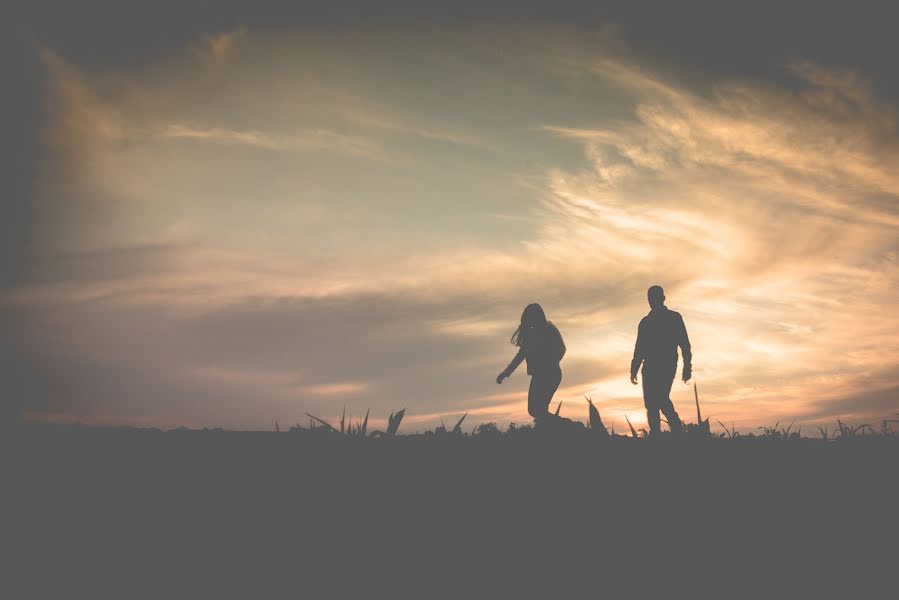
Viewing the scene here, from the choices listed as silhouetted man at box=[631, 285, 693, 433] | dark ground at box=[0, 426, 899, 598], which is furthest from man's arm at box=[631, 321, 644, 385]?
dark ground at box=[0, 426, 899, 598]

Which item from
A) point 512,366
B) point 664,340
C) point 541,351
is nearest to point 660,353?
point 664,340

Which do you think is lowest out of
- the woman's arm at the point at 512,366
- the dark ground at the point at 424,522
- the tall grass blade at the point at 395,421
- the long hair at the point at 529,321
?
the dark ground at the point at 424,522

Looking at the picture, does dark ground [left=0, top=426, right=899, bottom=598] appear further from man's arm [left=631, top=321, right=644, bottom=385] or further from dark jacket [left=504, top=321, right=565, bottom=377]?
man's arm [left=631, top=321, right=644, bottom=385]

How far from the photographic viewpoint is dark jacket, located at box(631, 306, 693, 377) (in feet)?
35.0

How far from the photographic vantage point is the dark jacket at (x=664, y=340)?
35.0 ft

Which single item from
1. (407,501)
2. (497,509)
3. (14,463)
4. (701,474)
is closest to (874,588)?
(701,474)

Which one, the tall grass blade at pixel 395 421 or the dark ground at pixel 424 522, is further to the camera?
the tall grass blade at pixel 395 421

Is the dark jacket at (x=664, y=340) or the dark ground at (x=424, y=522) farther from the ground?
the dark jacket at (x=664, y=340)

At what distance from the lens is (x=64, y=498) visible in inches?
235

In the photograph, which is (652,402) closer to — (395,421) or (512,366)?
(512,366)

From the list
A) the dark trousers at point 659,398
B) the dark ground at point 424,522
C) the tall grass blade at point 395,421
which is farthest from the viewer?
the dark trousers at point 659,398

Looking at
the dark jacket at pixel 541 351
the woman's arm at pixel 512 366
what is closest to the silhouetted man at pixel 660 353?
the dark jacket at pixel 541 351

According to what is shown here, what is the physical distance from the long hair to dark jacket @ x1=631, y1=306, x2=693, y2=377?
5.39ft

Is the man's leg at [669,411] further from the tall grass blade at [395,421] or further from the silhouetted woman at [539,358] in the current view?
the tall grass blade at [395,421]
